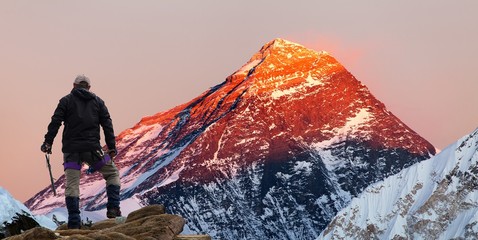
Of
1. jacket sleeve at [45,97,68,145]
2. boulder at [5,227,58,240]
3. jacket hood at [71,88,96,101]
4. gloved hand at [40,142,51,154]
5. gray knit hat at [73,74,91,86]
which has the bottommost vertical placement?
boulder at [5,227,58,240]

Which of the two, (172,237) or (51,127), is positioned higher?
(51,127)

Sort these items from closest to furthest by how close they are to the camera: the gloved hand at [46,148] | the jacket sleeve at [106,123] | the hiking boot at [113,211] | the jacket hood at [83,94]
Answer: the gloved hand at [46,148], the jacket hood at [83,94], the jacket sleeve at [106,123], the hiking boot at [113,211]

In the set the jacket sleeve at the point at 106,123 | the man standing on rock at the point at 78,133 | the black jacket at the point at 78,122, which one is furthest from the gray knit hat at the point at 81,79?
the jacket sleeve at the point at 106,123

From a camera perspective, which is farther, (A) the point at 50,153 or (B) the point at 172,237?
(A) the point at 50,153

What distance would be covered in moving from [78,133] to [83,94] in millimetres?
888

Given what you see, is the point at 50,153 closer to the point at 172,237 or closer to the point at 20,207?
the point at 20,207

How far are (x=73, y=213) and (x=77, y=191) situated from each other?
50 cm

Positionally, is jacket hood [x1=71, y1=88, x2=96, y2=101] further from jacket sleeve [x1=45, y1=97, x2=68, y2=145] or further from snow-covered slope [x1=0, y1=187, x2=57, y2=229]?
snow-covered slope [x1=0, y1=187, x2=57, y2=229]

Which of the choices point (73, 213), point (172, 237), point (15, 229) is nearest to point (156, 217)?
point (172, 237)

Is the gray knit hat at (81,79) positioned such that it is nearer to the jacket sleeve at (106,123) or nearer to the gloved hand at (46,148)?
the jacket sleeve at (106,123)

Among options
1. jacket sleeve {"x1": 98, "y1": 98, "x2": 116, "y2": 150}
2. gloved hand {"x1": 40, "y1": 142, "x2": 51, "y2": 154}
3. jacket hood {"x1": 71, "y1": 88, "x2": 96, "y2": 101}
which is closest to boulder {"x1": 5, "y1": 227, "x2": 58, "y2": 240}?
gloved hand {"x1": 40, "y1": 142, "x2": 51, "y2": 154}

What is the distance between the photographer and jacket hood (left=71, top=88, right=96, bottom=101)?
804 inches

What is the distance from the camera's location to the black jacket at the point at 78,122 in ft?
66.1

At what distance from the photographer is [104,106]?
20750mm
